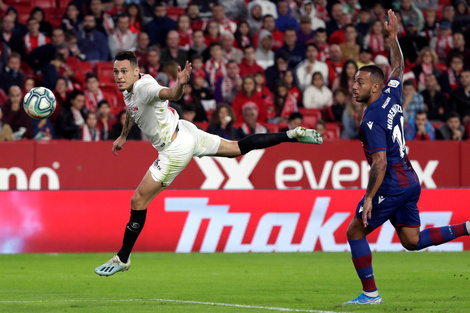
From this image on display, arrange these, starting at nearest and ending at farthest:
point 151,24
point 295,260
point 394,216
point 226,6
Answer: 1. point 394,216
2. point 295,260
3. point 151,24
4. point 226,6

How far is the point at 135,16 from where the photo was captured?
2017cm

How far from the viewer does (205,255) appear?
581 inches

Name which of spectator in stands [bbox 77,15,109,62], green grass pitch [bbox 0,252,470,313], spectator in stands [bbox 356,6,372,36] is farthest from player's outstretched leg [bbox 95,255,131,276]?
spectator in stands [bbox 356,6,372,36]

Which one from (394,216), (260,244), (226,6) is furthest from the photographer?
(226,6)

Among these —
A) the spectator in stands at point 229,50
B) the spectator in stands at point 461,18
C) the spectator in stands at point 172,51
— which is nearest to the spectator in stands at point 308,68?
the spectator in stands at point 229,50

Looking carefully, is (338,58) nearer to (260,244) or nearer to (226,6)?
(226,6)

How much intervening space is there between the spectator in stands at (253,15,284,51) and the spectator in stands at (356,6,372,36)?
2020mm

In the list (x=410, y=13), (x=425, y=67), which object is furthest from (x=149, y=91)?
(x=410, y=13)

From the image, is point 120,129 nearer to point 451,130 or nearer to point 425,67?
point 451,130

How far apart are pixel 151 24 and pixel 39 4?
3.49 meters

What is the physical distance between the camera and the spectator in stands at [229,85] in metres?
18.8

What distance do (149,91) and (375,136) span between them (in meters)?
2.51

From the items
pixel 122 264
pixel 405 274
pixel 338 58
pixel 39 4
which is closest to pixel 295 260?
pixel 405 274

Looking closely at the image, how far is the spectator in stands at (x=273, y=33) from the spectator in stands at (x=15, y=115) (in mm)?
6370
